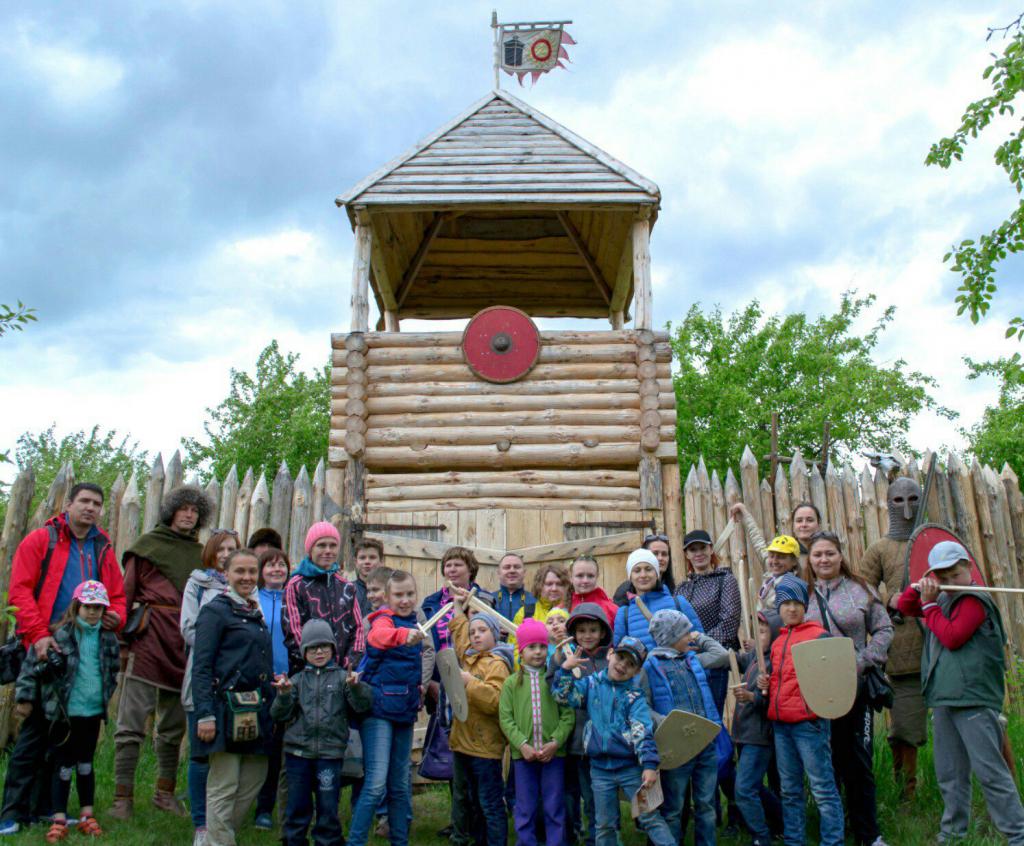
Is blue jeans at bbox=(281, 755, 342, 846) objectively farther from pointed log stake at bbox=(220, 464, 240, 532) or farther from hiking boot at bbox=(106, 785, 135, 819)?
pointed log stake at bbox=(220, 464, 240, 532)

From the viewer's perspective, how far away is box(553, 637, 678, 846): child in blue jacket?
472 centimetres

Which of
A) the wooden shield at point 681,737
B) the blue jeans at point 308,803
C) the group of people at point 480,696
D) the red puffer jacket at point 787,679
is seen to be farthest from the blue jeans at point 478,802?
the red puffer jacket at point 787,679

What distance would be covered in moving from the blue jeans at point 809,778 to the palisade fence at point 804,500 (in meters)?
3.45

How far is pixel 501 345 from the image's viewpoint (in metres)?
9.46

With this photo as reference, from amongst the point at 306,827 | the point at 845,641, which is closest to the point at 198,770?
the point at 306,827

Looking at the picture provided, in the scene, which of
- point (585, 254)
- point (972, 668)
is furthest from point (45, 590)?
point (585, 254)

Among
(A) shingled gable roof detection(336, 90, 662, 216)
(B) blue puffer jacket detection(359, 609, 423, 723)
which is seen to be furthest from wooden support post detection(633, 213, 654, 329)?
(B) blue puffer jacket detection(359, 609, 423, 723)

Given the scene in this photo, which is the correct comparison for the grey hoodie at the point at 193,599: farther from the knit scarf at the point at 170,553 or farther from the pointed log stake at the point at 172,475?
the pointed log stake at the point at 172,475

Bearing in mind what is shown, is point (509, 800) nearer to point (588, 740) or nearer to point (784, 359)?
point (588, 740)

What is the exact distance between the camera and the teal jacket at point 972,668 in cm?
507

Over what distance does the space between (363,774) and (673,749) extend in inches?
63.6

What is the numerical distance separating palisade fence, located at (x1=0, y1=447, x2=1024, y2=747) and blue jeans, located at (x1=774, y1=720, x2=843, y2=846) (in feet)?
11.3

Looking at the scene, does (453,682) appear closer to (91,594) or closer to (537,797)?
(537,797)

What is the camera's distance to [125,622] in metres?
5.95
